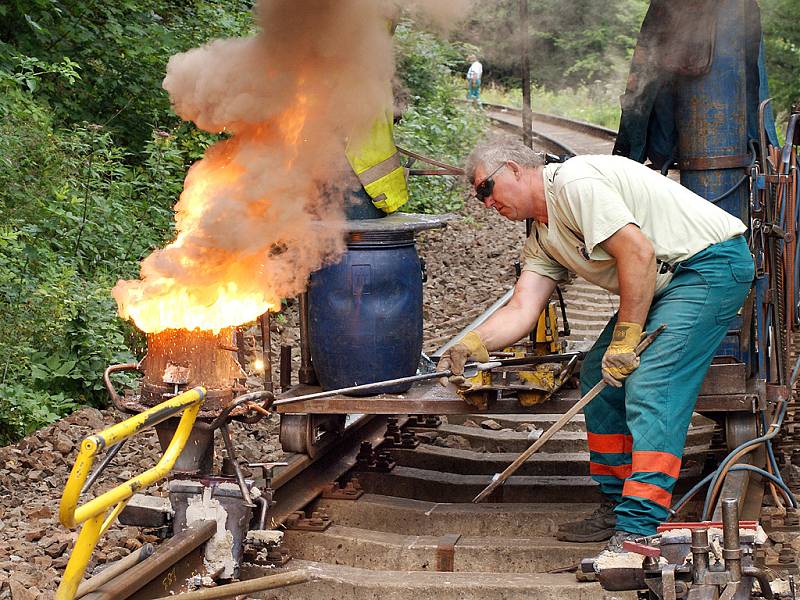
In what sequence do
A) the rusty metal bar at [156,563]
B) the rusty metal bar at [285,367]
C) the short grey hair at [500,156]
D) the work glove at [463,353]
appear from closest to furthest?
the rusty metal bar at [156,563], the short grey hair at [500,156], the work glove at [463,353], the rusty metal bar at [285,367]

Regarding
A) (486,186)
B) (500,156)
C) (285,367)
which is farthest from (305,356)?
(500,156)

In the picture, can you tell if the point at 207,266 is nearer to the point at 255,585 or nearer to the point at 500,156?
the point at 500,156

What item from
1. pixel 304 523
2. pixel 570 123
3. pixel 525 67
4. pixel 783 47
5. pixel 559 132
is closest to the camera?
pixel 304 523

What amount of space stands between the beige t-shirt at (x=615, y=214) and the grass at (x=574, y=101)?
22479 mm

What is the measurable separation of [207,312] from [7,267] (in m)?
Answer: 3.52

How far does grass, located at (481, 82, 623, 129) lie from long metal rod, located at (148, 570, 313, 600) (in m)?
24.4

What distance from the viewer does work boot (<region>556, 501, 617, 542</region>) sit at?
16.8ft

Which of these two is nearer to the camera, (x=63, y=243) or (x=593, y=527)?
(x=593, y=527)

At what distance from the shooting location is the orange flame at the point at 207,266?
15.8 ft

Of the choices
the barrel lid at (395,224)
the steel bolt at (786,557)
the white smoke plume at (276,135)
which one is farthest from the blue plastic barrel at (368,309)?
the steel bolt at (786,557)

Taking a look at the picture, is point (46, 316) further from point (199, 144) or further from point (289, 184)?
point (199, 144)

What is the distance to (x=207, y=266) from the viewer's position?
4969 mm

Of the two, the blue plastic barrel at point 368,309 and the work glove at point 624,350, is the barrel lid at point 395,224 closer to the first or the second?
the blue plastic barrel at point 368,309

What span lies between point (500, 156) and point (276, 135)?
119 centimetres
